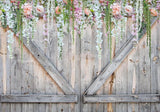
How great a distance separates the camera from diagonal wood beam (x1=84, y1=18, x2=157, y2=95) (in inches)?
136

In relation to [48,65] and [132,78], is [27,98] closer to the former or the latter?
[48,65]

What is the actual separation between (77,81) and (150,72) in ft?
3.41

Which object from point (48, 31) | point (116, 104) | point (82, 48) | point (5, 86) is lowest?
point (116, 104)

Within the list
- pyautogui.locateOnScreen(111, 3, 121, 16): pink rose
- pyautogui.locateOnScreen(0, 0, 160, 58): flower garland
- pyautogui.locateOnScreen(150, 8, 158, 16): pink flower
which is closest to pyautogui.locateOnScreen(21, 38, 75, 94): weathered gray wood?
pyautogui.locateOnScreen(0, 0, 160, 58): flower garland

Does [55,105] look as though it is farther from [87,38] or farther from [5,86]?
[87,38]

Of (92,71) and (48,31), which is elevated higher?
(48,31)

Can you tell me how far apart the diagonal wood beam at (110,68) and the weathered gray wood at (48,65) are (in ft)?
0.99

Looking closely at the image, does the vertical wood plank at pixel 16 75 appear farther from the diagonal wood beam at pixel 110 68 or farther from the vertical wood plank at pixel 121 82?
the vertical wood plank at pixel 121 82

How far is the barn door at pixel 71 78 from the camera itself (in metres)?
3.44

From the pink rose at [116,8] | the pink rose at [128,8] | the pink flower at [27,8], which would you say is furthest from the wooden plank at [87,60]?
the pink flower at [27,8]

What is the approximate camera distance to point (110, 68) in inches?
137

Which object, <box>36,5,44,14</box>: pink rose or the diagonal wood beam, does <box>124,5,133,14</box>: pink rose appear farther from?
<box>36,5,44,14</box>: pink rose

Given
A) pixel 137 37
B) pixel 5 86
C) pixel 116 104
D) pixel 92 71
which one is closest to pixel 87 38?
pixel 92 71

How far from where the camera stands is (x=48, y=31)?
3441 millimetres
